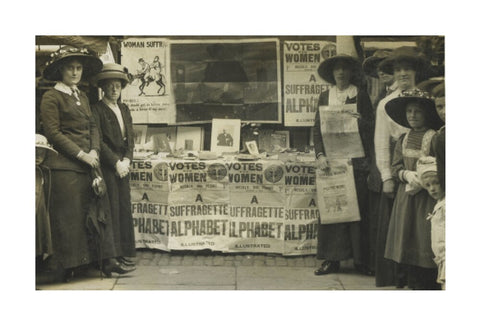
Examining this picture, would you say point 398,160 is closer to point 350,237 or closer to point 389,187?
point 389,187

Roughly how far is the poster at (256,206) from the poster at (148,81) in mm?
858

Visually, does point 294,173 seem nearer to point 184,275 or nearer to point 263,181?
point 263,181

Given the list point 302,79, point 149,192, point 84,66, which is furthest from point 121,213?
point 302,79

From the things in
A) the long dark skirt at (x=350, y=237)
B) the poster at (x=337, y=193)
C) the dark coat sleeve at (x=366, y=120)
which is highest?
the dark coat sleeve at (x=366, y=120)

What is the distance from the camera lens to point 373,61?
7.89m

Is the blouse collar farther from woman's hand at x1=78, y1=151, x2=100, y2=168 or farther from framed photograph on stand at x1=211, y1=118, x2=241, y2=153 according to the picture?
framed photograph on stand at x1=211, y1=118, x2=241, y2=153

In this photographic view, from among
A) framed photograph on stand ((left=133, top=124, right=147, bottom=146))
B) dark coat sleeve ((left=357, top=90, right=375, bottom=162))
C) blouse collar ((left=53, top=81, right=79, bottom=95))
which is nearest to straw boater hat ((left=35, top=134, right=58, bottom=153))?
blouse collar ((left=53, top=81, right=79, bottom=95))

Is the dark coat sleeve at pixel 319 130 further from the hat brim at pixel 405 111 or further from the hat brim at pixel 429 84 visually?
the hat brim at pixel 429 84

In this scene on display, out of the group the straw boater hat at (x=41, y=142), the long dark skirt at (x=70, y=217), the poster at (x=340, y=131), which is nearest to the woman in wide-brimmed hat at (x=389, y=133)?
the poster at (x=340, y=131)

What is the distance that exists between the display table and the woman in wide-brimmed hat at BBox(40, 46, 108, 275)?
0.50 metres

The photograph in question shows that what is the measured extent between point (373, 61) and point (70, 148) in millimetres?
3039

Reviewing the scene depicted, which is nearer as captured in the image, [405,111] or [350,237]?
[405,111]

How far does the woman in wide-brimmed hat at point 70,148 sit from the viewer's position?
774 centimetres

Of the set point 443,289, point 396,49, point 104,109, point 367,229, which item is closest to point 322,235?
point 367,229
